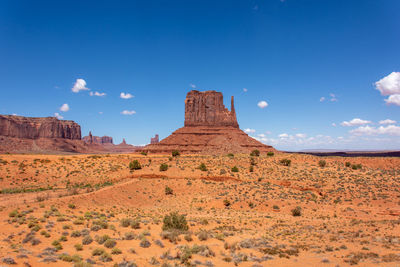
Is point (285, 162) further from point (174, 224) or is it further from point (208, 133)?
point (208, 133)

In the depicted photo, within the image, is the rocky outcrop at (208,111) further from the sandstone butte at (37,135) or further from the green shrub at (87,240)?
the green shrub at (87,240)

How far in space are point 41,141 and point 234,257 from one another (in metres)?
181

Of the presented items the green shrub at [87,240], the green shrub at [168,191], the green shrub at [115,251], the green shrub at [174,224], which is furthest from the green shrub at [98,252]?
the green shrub at [168,191]

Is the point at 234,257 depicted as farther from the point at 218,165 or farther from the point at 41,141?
the point at 41,141

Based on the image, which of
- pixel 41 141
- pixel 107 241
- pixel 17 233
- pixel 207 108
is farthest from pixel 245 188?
pixel 41 141

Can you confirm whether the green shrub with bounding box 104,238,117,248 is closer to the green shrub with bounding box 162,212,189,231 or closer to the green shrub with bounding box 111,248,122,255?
the green shrub with bounding box 111,248,122,255

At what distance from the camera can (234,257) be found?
1236 centimetres

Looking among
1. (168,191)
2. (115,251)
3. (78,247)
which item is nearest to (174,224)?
(115,251)

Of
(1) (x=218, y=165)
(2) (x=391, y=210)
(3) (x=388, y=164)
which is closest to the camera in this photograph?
(2) (x=391, y=210)

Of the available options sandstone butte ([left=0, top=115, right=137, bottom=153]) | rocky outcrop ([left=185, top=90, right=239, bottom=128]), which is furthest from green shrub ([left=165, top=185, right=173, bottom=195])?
sandstone butte ([left=0, top=115, right=137, bottom=153])

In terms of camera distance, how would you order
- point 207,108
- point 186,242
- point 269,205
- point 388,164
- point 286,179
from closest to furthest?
1. point 186,242
2. point 269,205
3. point 286,179
4. point 388,164
5. point 207,108

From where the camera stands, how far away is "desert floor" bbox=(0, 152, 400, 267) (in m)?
11.8

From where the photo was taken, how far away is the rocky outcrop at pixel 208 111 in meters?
125

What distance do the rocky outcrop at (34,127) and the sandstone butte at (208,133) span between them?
105980 mm
